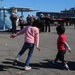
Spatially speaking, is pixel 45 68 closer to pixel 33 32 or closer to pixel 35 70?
pixel 35 70

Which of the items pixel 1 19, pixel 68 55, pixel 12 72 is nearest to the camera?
pixel 12 72

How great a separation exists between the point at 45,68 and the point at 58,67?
0.50 metres

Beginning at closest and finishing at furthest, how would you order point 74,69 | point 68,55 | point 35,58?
point 74,69 → point 35,58 → point 68,55

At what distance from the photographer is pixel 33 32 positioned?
9586 millimetres

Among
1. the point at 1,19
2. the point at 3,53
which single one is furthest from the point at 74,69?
the point at 1,19

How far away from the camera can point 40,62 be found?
1098 centimetres

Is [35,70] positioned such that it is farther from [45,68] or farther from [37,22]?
[37,22]

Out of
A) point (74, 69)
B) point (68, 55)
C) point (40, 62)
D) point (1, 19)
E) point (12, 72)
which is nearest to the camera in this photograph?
point (12, 72)

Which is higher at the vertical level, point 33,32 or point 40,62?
point 33,32

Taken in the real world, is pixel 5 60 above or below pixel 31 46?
below

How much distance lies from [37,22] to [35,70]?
152cm

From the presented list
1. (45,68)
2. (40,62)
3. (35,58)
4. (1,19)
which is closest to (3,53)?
(35,58)

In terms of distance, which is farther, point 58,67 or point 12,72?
point 58,67

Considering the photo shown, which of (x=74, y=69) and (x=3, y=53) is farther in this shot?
(x=3, y=53)
